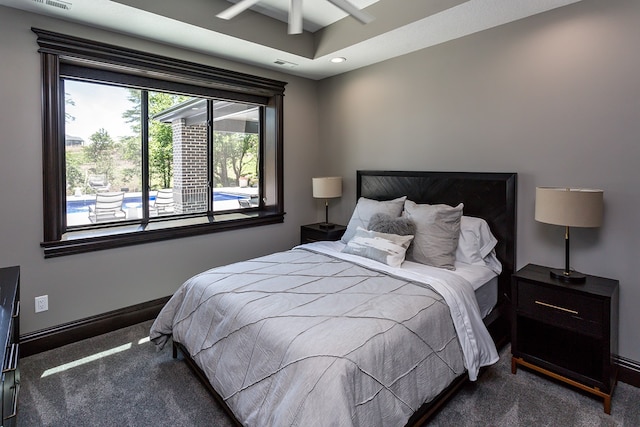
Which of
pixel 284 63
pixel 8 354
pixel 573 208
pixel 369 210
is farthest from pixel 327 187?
pixel 8 354

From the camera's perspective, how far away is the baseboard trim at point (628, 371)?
2320mm

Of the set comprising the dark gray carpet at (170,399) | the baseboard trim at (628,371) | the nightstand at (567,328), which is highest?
the nightstand at (567,328)

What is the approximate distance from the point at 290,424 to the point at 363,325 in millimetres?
548

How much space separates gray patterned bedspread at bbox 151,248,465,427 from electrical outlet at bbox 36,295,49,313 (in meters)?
0.96

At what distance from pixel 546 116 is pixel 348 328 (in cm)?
225

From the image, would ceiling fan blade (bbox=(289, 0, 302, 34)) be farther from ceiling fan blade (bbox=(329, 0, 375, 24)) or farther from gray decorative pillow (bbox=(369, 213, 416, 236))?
gray decorative pillow (bbox=(369, 213, 416, 236))

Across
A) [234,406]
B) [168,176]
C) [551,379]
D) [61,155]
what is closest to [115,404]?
[234,406]

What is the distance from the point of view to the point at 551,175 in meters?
2.65

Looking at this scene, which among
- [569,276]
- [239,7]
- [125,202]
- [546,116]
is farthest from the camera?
[125,202]

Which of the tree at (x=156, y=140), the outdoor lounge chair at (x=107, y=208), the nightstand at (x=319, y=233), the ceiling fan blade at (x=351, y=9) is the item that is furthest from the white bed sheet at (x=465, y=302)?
the outdoor lounge chair at (x=107, y=208)

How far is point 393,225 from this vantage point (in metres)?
2.90

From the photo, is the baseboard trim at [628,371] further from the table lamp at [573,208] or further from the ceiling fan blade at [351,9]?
the ceiling fan blade at [351,9]

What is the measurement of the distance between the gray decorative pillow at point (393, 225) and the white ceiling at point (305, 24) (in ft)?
5.15

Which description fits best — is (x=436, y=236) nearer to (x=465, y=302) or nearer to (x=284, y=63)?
(x=465, y=302)
